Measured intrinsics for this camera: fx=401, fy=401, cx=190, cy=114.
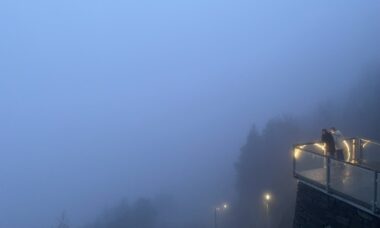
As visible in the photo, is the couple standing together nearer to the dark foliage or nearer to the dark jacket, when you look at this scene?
the dark jacket

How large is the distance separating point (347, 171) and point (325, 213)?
4.93ft

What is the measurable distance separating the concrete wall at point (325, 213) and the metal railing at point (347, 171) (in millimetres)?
192

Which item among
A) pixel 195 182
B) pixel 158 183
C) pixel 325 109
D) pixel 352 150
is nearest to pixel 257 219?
pixel 325 109

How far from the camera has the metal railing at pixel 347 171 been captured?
9.70 m

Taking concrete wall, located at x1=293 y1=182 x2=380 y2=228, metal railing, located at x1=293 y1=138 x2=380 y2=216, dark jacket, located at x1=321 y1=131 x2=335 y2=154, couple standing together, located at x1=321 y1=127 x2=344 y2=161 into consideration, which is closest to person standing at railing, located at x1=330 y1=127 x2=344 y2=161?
couple standing together, located at x1=321 y1=127 x2=344 y2=161

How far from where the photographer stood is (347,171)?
1045cm

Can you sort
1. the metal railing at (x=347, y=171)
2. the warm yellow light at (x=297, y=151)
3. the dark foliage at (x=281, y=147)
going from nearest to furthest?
the metal railing at (x=347, y=171), the warm yellow light at (x=297, y=151), the dark foliage at (x=281, y=147)

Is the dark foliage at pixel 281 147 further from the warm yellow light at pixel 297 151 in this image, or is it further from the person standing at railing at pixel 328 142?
the warm yellow light at pixel 297 151

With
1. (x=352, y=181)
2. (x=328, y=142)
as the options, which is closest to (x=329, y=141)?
(x=328, y=142)

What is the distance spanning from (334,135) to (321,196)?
98.5 inches

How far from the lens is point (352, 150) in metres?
13.4

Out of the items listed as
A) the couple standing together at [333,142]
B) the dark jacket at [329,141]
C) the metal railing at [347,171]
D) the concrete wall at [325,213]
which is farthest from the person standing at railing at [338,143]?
the concrete wall at [325,213]

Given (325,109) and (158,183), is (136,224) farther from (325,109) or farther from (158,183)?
(158,183)

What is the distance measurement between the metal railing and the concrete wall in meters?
0.19
